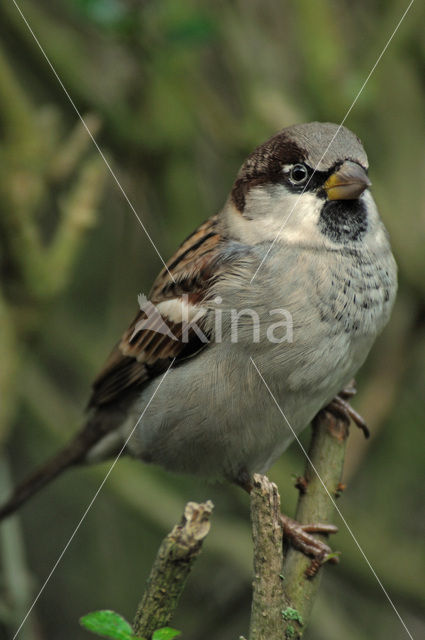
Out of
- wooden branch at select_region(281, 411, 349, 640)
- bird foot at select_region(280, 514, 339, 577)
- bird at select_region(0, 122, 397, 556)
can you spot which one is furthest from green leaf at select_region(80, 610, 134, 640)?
bird at select_region(0, 122, 397, 556)

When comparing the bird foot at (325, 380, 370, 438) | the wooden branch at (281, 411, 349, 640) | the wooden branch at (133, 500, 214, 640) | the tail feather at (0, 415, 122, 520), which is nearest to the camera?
the wooden branch at (133, 500, 214, 640)

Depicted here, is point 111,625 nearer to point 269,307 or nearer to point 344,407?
point 269,307

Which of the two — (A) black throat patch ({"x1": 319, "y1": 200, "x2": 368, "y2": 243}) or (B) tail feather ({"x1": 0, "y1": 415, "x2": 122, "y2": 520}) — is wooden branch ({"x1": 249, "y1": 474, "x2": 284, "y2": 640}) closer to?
(A) black throat patch ({"x1": 319, "y1": 200, "x2": 368, "y2": 243})

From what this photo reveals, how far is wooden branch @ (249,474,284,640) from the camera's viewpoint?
5.44ft

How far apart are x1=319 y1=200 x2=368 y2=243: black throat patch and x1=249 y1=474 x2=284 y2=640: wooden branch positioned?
0.93 meters

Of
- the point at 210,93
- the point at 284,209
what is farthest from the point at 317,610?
the point at 210,93

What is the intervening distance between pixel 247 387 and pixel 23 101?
1.52 meters

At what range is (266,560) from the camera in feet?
5.52

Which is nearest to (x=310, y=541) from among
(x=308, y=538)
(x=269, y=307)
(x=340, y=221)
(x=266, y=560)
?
(x=308, y=538)

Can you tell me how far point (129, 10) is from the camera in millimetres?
3119

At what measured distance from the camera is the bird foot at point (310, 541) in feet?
6.79

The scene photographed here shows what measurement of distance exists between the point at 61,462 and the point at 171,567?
1.55 m

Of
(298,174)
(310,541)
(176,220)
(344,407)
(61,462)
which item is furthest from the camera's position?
(176,220)

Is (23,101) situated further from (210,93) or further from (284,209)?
(284,209)
